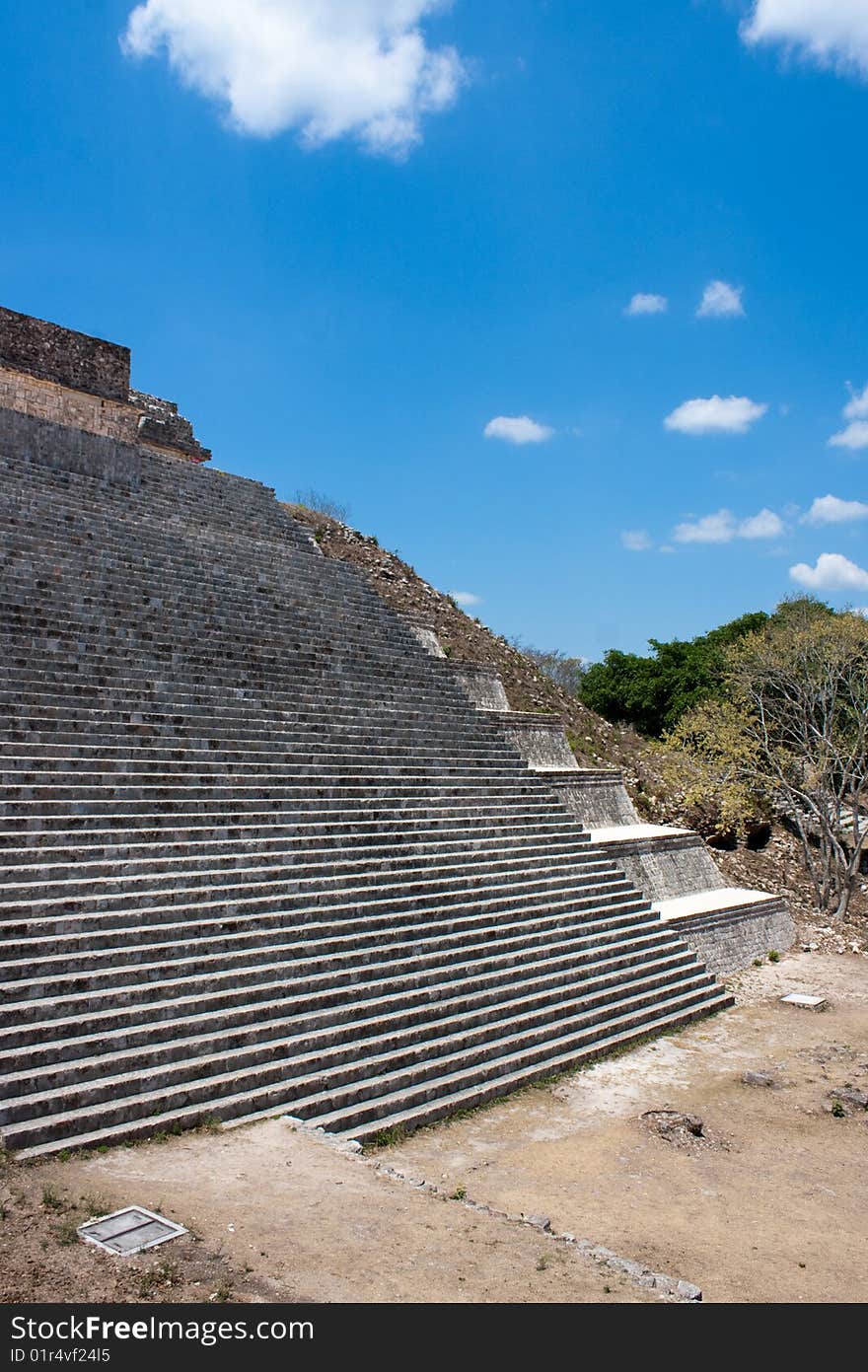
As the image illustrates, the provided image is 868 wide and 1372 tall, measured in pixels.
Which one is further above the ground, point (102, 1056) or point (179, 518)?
point (179, 518)

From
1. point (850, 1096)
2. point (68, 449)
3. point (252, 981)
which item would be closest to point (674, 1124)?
point (850, 1096)

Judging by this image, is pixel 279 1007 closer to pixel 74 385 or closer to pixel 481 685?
pixel 481 685

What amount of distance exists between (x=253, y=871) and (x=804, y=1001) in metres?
7.31

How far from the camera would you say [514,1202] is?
232 inches

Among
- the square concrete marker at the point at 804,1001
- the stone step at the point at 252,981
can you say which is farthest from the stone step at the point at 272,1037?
the square concrete marker at the point at 804,1001

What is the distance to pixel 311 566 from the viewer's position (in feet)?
53.2

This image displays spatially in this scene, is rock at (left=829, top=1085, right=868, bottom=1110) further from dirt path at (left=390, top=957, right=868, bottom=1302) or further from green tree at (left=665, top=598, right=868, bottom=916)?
green tree at (left=665, top=598, right=868, bottom=916)

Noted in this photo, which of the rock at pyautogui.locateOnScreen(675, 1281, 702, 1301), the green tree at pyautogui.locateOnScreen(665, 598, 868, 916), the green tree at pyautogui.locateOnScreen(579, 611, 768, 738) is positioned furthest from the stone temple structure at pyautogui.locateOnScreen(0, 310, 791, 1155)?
the green tree at pyautogui.locateOnScreen(579, 611, 768, 738)

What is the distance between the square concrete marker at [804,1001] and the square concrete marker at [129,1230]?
9.28 metres

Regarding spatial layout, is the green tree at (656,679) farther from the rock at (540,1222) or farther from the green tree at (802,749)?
the rock at (540,1222)

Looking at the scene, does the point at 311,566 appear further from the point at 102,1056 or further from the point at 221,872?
the point at 102,1056

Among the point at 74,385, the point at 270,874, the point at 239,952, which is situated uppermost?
the point at 74,385
